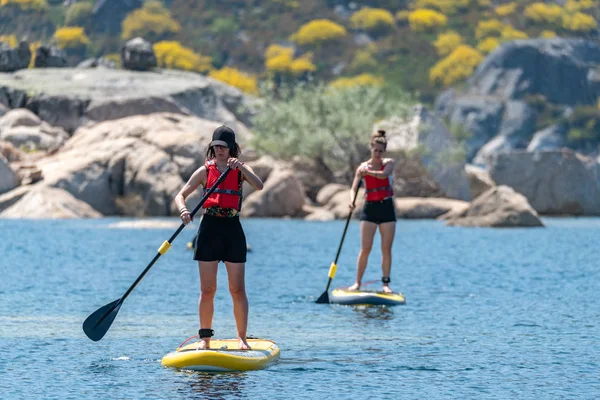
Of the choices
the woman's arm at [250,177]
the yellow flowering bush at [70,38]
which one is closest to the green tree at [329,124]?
the woman's arm at [250,177]

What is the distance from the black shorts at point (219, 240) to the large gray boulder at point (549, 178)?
40.8m

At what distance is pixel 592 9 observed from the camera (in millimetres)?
143375

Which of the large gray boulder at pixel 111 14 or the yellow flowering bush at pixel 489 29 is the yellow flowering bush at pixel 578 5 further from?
the large gray boulder at pixel 111 14

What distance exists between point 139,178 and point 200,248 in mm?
33657

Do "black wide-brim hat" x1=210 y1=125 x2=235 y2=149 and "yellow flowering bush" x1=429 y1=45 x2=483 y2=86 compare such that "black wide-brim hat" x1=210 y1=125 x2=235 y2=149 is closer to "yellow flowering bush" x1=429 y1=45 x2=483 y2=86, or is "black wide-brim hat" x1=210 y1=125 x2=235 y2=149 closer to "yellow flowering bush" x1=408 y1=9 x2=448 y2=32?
"yellow flowering bush" x1=429 y1=45 x2=483 y2=86

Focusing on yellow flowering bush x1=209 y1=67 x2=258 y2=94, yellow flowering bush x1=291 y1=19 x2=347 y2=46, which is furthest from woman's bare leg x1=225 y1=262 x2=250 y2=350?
yellow flowering bush x1=291 y1=19 x2=347 y2=46

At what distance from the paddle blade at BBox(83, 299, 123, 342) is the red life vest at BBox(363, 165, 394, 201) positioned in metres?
5.55

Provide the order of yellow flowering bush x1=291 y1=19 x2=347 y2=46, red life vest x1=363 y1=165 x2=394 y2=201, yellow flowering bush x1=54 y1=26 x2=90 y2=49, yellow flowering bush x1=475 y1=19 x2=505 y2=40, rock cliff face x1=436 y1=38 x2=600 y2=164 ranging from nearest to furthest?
1. red life vest x1=363 y1=165 x2=394 y2=201
2. rock cliff face x1=436 y1=38 x2=600 y2=164
3. yellow flowering bush x1=54 y1=26 x2=90 y2=49
4. yellow flowering bush x1=291 y1=19 x2=347 y2=46
5. yellow flowering bush x1=475 y1=19 x2=505 y2=40

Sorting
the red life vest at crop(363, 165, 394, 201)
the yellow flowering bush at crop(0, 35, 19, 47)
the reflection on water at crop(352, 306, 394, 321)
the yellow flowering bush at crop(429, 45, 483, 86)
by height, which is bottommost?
the reflection on water at crop(352, 306, 394, 321)

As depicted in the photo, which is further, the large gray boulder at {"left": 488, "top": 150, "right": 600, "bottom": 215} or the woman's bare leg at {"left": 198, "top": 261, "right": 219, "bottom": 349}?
the large gray boulder at {"left": 488, "top": 150, "right": 600, "bottom": 215}

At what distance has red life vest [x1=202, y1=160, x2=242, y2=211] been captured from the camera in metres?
11.1

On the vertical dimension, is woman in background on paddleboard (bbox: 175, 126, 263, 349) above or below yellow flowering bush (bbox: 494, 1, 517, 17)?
below

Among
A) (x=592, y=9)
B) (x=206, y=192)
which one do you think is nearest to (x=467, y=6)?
(x=592, y=9)

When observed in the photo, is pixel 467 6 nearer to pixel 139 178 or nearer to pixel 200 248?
pixel 139 178
